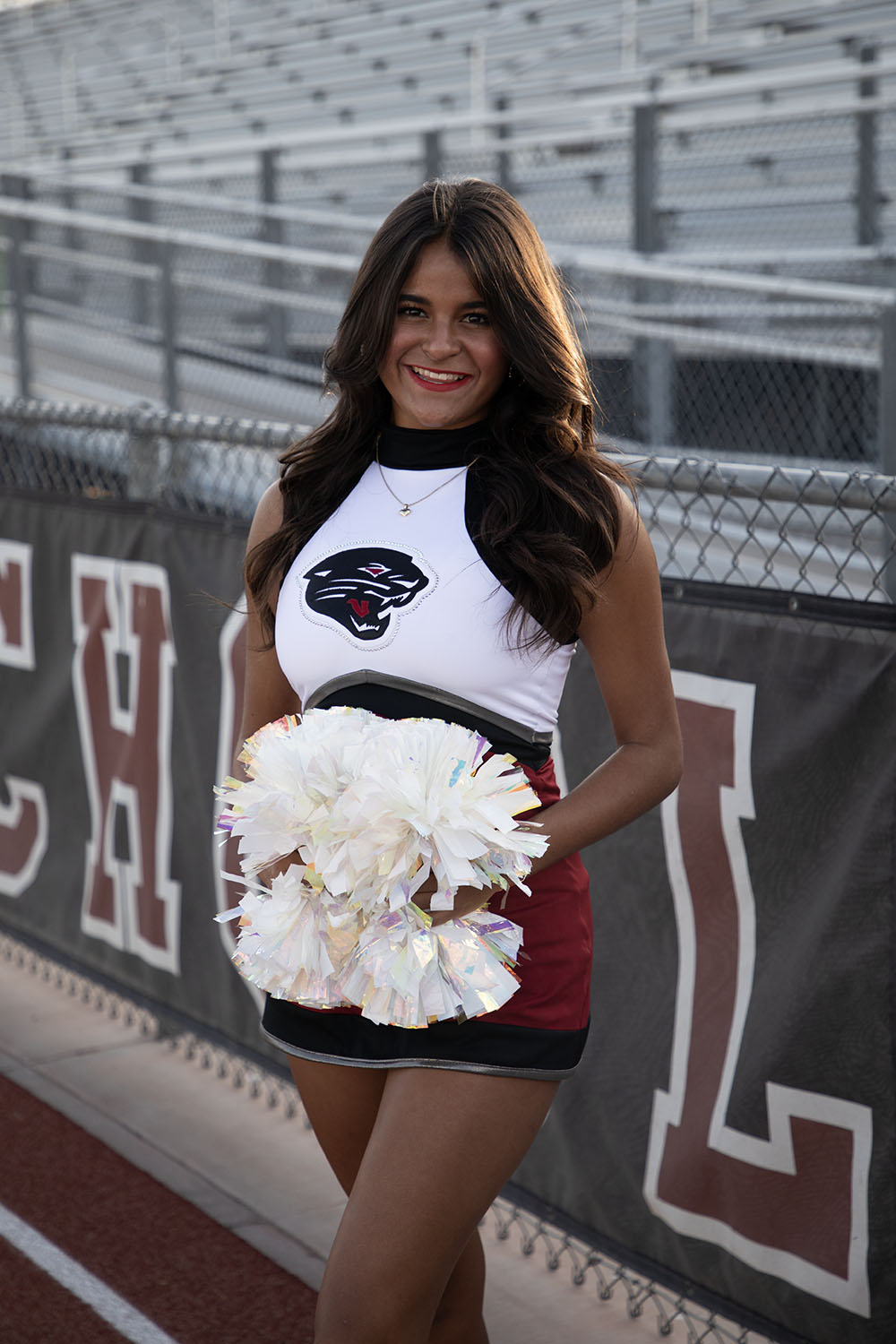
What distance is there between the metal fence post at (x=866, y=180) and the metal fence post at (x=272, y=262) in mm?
3187

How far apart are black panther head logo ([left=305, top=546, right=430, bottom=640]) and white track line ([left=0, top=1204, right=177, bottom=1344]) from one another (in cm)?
175

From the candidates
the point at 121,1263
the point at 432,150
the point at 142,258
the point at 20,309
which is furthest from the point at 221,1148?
the point at 142,258

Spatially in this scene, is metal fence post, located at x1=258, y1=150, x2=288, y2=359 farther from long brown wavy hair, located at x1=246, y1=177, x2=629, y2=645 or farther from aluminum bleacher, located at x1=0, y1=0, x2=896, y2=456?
long brown wavy hair, located at x1=246, y1=177, x2=629, y2=645

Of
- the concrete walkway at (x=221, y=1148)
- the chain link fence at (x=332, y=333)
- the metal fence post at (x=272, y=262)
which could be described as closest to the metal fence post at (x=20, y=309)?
the chain link fence at (x=332, y=333)

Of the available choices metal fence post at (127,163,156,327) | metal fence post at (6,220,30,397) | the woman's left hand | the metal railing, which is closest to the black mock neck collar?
the metal railing

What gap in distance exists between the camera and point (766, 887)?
8.63 ft

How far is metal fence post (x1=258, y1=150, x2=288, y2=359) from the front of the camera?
8.69 m

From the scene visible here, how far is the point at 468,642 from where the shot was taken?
2.04m

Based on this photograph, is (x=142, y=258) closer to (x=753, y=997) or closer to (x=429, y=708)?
(x=753, y=997)

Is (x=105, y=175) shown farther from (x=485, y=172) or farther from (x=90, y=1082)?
(x=90, y=1082)

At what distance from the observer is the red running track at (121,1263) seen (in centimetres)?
310

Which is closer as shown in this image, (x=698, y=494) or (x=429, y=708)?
(x=429, y=708)

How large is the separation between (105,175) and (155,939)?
1306 centimetres

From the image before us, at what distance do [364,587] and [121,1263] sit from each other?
2005 mm
